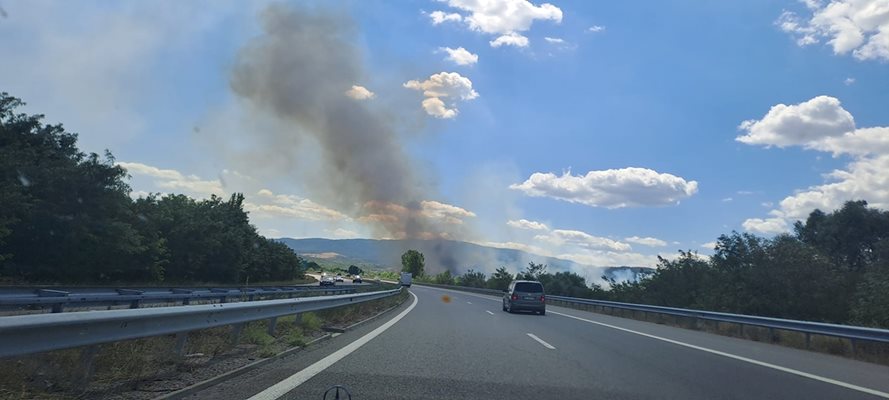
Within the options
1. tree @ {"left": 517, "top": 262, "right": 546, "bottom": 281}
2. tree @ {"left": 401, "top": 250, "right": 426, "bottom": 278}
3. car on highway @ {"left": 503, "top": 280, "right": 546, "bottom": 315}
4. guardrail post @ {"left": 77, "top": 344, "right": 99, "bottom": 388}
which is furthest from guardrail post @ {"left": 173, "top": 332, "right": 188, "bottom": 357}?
tree @ {"left": 401, "top": 250, "right": 426, "bottom": 278}

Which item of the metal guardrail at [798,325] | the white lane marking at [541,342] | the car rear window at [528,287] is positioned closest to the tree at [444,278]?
the car rear window at [528,287]

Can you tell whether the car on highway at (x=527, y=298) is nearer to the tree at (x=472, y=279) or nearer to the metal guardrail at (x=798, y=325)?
the metal guardrail at (x=798, y=325)

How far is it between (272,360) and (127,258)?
35346mm

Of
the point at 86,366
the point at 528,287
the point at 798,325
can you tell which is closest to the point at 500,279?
the point at 528,287

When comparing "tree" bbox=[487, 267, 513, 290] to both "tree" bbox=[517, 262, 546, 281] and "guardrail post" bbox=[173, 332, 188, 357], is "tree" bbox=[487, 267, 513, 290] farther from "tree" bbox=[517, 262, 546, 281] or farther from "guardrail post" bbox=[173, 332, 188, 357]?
"guardrail post" bbox=[173, 332, 188, 357]

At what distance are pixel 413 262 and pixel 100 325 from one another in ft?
539

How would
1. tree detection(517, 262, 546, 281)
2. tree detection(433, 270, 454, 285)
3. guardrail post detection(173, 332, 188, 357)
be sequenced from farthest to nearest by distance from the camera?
tree detection(433, 270, 454, 285), tree detection(517, 262, 546, 281), guardrail post detection(173, 332, 188, 357)

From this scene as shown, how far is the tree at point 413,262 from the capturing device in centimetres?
16700

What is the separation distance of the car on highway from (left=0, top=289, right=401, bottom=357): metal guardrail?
1948 cm

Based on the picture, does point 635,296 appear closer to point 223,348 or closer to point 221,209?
point 223,348

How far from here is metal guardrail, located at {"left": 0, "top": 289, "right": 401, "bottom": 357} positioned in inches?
163

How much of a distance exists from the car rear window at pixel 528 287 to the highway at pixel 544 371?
44.0 feet

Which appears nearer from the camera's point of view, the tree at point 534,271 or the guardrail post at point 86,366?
the guardrail post at point 86,366

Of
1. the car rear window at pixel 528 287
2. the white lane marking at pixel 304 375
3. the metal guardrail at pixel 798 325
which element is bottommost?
the white lane marking at pixel 304 375
